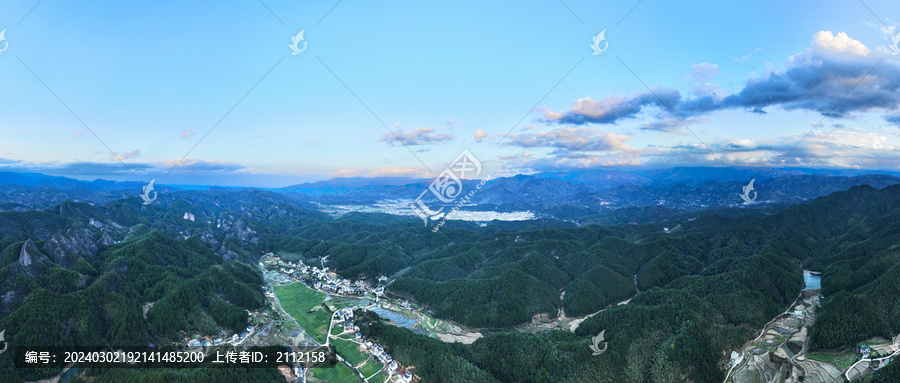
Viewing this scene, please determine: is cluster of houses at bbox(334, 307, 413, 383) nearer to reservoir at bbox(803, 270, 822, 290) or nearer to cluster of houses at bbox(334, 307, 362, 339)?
cluster of houses at bbox(334, 307, 362, 339)

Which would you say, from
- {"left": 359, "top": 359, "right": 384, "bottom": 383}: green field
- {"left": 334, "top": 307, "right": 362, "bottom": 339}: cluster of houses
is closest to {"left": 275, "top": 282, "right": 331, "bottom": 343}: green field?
{"left": 334, "top": 307, "right": 362, "bottom": 339}: cluster of houses

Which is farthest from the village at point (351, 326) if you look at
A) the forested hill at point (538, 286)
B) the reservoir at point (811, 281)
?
the reservoir at point (811, 281)

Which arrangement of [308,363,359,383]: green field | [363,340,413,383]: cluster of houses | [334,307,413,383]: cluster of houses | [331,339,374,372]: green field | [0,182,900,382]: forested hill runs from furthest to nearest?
[331,339,374,372]: green field < [0,182,900,382]: forested hill < [334,307,413,383]: cluster of houses < [308,363,359,383]: green field < [363,340,413,383]: cluster of houses

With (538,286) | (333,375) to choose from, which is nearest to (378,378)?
(333,375)

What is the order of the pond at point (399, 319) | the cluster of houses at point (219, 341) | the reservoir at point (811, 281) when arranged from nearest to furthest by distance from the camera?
the cluster of houses at point (219, 341) < the pond at point (399, 319) < the reservoir at point (811, 281)

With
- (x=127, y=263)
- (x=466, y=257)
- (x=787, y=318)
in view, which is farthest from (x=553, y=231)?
(x=127, y=263)

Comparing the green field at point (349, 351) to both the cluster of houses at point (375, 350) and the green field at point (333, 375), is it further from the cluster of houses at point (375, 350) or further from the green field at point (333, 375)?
the green field at point (333, 375)

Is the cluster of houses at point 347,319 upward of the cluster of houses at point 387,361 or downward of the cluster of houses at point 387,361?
upward
